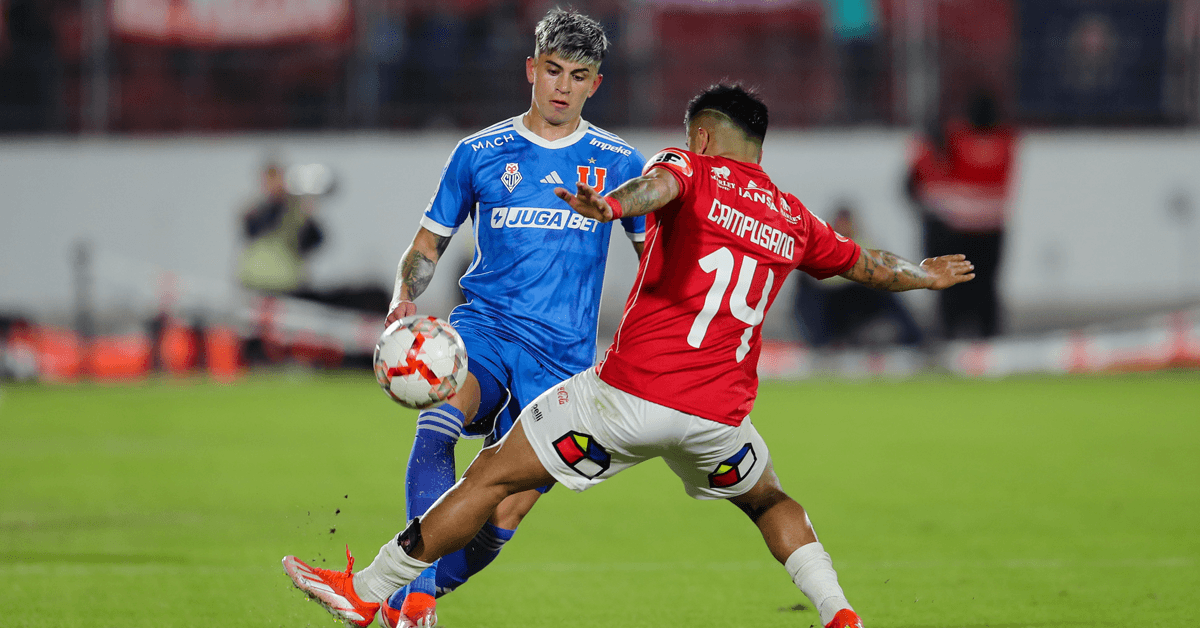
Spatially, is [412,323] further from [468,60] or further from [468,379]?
[468,60]

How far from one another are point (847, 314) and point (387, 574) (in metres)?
12.4

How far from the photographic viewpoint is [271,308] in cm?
1616

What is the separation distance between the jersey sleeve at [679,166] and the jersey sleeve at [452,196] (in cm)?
110

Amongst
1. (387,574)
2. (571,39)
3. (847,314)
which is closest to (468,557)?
(387,574)

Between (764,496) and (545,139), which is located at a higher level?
(545,139)

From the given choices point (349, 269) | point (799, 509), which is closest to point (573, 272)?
point (799, 509)

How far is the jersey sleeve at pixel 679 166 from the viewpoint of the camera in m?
4.13

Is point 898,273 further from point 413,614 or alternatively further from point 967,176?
point 967,176

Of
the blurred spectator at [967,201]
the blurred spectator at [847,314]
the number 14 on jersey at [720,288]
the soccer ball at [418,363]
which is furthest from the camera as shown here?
the blurred spectator at [847,314]

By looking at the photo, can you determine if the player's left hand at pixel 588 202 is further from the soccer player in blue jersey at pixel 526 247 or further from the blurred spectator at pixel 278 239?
the blurred spectator at pixel 278 239

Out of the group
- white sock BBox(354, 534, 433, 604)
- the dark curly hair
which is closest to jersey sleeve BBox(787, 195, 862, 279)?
the dark curly hair

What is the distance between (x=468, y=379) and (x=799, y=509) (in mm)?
1234

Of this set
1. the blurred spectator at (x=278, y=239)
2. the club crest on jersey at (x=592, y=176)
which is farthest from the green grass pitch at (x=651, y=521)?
the blurred spectator at (x=278, y=239)

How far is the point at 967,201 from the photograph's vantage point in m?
16.2
